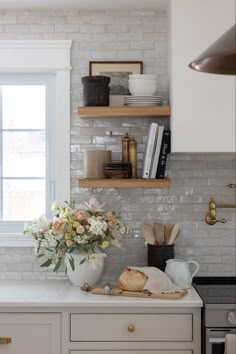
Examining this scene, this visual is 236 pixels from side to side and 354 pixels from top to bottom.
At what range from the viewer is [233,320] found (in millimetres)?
2465

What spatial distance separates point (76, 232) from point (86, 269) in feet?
0.68

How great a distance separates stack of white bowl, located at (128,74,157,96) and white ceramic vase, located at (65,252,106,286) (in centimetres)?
88

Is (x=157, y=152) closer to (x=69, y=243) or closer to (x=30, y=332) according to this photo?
(x=69, y=243)

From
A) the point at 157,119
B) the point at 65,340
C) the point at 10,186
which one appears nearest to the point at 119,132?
the point at 157,119

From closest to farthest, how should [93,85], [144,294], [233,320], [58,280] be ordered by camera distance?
[233,320] < [144,294] < [93,85] < [58,280]

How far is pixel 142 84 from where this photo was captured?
113 inches

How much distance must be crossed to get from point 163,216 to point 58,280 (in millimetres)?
693

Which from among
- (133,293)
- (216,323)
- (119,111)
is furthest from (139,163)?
(216,323)

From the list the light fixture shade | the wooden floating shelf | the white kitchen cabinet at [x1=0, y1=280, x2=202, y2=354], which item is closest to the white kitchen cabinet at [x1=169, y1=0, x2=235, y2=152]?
the wooden floating shelf

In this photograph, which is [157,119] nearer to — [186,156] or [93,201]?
[186,156]

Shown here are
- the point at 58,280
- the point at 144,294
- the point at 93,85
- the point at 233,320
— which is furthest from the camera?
the point at 58,280

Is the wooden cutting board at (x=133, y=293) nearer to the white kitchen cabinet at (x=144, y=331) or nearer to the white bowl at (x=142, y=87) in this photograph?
the white kitchen cabinet at (x=144, y=331)

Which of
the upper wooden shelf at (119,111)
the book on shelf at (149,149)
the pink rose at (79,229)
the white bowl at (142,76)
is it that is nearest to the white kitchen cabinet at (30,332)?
the pink rose at (79,229)

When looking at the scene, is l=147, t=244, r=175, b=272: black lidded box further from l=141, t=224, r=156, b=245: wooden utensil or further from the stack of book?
the stack of book
